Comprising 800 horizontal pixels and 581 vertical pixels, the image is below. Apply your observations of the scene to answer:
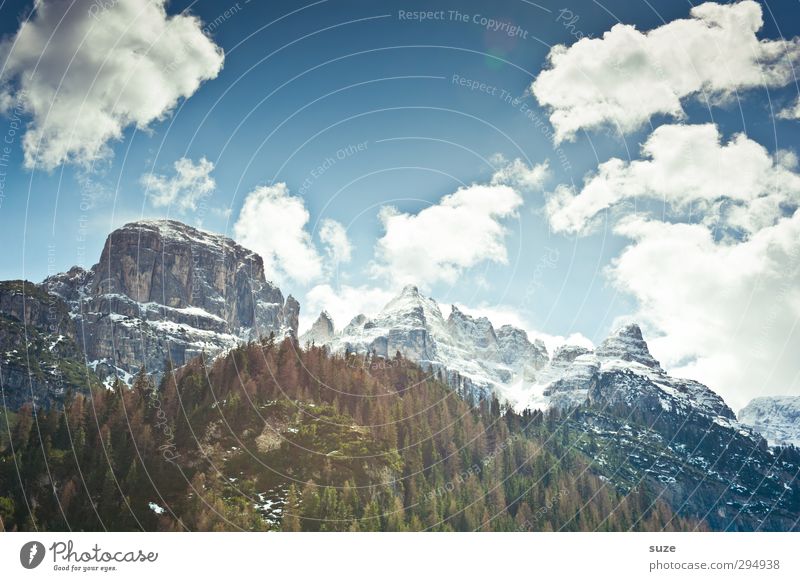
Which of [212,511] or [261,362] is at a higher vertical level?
[261,362]
